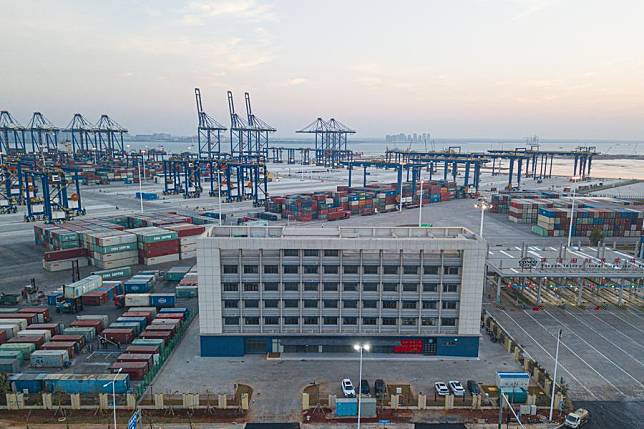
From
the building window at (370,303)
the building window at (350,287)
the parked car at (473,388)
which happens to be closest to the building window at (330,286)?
the building window at (350,287)

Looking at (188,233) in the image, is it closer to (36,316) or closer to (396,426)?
(36,316)

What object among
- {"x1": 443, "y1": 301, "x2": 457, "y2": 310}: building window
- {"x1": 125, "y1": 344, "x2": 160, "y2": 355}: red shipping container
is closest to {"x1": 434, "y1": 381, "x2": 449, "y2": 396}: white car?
{"x1": 443, "y1": 301, "x2": 457, "y2": 310}: building window

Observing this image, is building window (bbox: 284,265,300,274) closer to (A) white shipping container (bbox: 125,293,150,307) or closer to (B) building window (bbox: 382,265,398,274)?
(B) building window (bbox: 382,265,398,274)

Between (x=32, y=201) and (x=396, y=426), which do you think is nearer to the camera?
(x=396, y=426)

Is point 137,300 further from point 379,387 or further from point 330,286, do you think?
point 379,387

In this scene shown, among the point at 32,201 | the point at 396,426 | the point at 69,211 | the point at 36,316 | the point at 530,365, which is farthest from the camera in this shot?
the point at 32,201

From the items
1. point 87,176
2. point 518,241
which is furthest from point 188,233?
point 87,176
